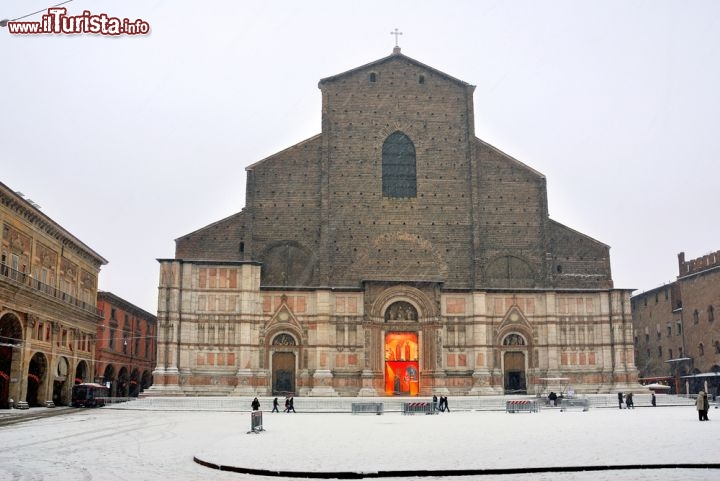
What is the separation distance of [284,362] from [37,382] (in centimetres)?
1308

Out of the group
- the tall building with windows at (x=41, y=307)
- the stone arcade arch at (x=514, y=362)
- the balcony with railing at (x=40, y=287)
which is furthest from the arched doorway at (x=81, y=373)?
the stone arcade arch at (x=514, y=362)

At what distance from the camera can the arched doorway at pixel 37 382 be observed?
4012 centimetres

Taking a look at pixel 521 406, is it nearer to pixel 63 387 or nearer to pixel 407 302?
pixel 407 302

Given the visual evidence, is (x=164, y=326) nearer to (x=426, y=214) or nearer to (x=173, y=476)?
(x=426, y=214)

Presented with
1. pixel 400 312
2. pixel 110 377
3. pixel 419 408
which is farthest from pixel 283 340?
pixel 110 377

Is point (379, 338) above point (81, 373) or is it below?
above

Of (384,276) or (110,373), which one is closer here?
(384,276)

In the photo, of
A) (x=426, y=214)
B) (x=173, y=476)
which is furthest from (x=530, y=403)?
(x=173, y=476)

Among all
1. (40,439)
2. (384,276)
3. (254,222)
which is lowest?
(40,439)

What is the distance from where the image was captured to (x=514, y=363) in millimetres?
44312

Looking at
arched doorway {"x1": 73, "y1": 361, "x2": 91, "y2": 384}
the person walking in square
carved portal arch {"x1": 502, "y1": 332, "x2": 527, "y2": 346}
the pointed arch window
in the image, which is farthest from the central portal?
arched doorway {"x1": 73, "y1": 361, "x2": 91, "y2": 384}

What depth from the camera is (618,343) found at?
1742 inches

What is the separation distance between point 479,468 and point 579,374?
3304 centimetres

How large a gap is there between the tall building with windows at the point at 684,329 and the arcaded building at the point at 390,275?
11439mm
